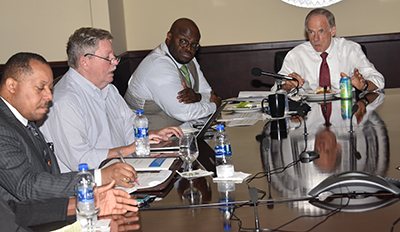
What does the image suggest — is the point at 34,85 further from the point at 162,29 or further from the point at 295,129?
the point at 162,29

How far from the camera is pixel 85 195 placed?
4.04 feet

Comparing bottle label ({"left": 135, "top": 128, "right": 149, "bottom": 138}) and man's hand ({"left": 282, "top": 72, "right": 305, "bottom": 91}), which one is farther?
man's hand ({"left": 282, "top": 72, "right": 305, "bottom": 91})

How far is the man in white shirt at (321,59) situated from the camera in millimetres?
3676

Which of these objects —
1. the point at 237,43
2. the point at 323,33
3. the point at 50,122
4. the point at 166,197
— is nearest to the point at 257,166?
the point at 166,197

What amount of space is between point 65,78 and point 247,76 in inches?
117

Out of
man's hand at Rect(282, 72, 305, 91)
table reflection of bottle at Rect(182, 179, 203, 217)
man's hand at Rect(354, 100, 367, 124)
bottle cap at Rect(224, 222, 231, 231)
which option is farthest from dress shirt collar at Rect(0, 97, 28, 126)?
man's hand at Rect(282, 72, 305, 91)

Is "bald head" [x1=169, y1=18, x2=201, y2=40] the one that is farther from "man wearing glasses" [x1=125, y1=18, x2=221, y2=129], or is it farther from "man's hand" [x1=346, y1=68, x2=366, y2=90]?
"man's hand" [x1=346, y1=68, x2=366, y2=90]

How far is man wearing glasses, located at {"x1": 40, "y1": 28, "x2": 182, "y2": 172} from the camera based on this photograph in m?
2.12

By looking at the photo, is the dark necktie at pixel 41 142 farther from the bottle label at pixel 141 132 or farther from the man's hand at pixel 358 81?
the man's hand at pixel 358 81

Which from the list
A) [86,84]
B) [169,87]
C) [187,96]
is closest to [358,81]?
[187,96]

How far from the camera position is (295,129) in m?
2.38

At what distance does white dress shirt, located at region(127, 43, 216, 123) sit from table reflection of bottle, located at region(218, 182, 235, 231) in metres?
1.59

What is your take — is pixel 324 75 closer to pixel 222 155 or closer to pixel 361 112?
pixel 361 112

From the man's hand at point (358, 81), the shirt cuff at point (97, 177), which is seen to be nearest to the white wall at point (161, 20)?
the man's hand at point (358, 81)
